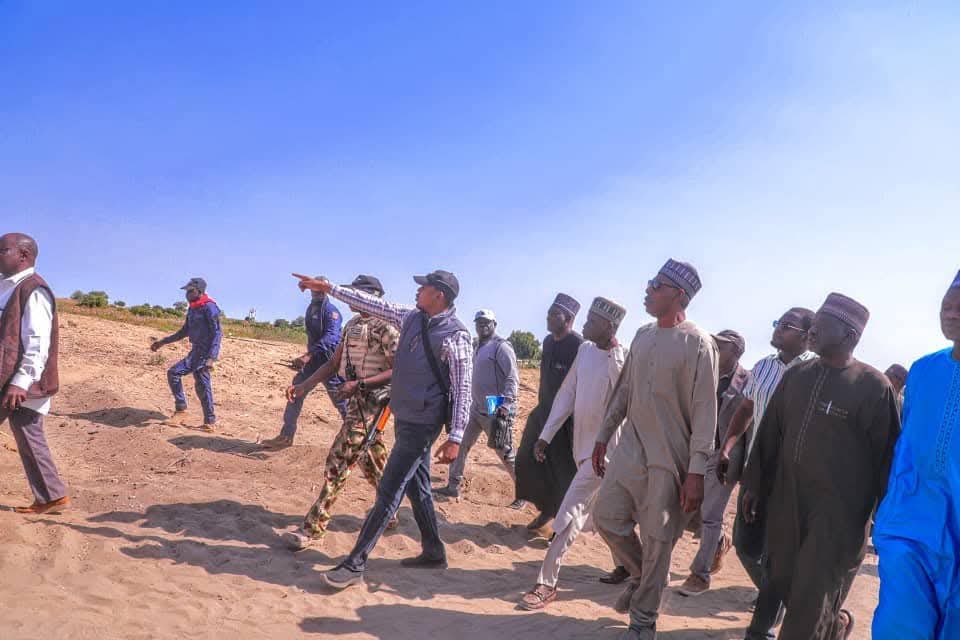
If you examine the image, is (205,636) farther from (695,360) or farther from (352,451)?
(695,360)

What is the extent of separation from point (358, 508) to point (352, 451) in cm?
171

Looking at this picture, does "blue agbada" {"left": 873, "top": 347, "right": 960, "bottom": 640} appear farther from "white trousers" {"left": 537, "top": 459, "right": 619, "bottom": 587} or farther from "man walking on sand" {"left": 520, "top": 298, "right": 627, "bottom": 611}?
"man walking on sand" {"left": 520, "top": 298, "right": 627, "bottom": 611}

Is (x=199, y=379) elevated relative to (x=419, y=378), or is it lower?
lower

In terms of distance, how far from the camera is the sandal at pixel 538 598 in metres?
5.65

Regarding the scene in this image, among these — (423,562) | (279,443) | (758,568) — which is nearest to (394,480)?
(423,562)

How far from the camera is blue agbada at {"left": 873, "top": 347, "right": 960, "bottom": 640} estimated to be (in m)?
3.41

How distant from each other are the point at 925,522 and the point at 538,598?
2.89 m

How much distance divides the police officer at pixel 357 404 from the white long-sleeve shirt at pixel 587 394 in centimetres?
145

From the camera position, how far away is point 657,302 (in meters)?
5.16

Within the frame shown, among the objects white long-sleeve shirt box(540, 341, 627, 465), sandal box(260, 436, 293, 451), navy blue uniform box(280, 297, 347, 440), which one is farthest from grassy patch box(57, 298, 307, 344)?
white long-sleeve shirt box(540, 341, 627, 465)

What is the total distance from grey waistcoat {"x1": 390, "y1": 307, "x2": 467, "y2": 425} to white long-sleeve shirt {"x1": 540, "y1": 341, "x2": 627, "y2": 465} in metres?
1.20

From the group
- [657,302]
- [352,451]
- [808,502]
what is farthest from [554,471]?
[808,502]

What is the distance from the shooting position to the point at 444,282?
6.01 metres

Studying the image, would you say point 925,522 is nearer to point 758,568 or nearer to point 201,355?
point 758,568
